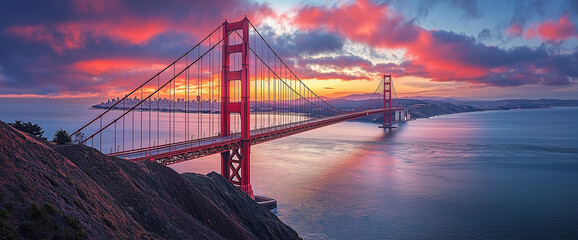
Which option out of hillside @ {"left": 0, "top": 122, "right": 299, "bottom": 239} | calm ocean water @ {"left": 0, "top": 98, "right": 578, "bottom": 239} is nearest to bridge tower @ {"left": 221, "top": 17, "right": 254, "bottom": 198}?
calm ocean water @ {"left": 0, "top": 98, "right": 578, "bottom": 239}

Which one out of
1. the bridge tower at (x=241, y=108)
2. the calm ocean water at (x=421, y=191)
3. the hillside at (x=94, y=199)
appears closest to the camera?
the hillside at (x=94, y=199)

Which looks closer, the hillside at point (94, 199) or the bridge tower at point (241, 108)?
the hillside at point (94, 199)

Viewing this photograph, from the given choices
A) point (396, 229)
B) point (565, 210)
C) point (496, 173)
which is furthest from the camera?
point (496, 173)

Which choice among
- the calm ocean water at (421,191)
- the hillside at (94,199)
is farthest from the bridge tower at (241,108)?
the hillside at (94,199)

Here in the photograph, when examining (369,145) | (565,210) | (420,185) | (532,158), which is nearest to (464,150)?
(532,158)

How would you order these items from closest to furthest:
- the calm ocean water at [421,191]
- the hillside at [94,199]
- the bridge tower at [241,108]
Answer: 1. the hillside at [94,199]
2. the calm ocean water at [421,191]
3. the bridge tower at [241,108]

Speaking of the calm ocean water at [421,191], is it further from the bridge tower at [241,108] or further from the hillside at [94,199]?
the hillside at [94,199]

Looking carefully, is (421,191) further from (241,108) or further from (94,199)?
(94,199)

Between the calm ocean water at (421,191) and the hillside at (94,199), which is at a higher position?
the hillside at (94,199)

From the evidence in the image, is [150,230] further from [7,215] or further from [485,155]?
[485,155]
